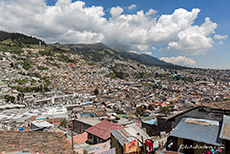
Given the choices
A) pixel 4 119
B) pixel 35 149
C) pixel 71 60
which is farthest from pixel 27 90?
pixel 71 60

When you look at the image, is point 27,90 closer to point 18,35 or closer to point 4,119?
point 4,119

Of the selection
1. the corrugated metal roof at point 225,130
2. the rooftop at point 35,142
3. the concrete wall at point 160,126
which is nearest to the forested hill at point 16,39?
the concrete wall at point 160,126

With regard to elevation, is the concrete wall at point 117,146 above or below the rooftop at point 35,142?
below

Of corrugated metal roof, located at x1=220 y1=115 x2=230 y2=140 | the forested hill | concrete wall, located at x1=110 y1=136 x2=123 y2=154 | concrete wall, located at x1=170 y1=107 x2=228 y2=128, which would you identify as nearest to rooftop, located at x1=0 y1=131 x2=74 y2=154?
concrete wall, located at x1=110 y1=136 x2=123 y2=154

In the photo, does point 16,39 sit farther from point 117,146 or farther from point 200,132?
point 200,132

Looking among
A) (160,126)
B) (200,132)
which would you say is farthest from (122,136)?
(160,126)

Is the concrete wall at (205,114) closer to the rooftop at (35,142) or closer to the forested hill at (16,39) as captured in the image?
the rooftop at (35,142)
